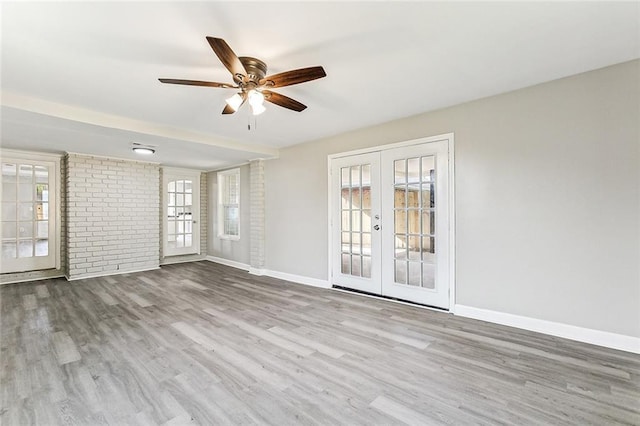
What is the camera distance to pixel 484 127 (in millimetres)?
3215

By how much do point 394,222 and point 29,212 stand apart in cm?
666

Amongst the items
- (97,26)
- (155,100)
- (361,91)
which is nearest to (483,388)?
(361,91)

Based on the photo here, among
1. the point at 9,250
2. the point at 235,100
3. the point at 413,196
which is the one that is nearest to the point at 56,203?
the point at 9,250

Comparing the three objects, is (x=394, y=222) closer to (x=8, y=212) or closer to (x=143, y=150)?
(x=143, y=150)

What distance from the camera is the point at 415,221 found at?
376cm

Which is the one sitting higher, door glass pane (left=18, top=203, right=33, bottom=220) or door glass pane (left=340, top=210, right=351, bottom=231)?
door glass pane (left=18, top=203, right=33, bottom=220)

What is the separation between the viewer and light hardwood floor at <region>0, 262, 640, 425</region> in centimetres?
179

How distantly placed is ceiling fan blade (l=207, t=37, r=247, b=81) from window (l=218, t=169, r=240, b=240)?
4591 millimetres

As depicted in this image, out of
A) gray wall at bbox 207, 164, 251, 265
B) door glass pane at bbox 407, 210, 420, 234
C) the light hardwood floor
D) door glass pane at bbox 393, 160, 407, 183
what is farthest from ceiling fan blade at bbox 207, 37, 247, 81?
gray wall at bbox 207, 164, 251, 265

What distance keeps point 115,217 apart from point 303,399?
19.1ft

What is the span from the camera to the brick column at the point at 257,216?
575 centimetres

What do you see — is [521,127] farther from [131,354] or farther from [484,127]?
[131,354]

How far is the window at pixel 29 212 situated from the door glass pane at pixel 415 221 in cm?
647

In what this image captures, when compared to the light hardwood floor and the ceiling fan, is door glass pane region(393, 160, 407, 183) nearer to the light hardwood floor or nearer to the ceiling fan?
the light hardwood floor
